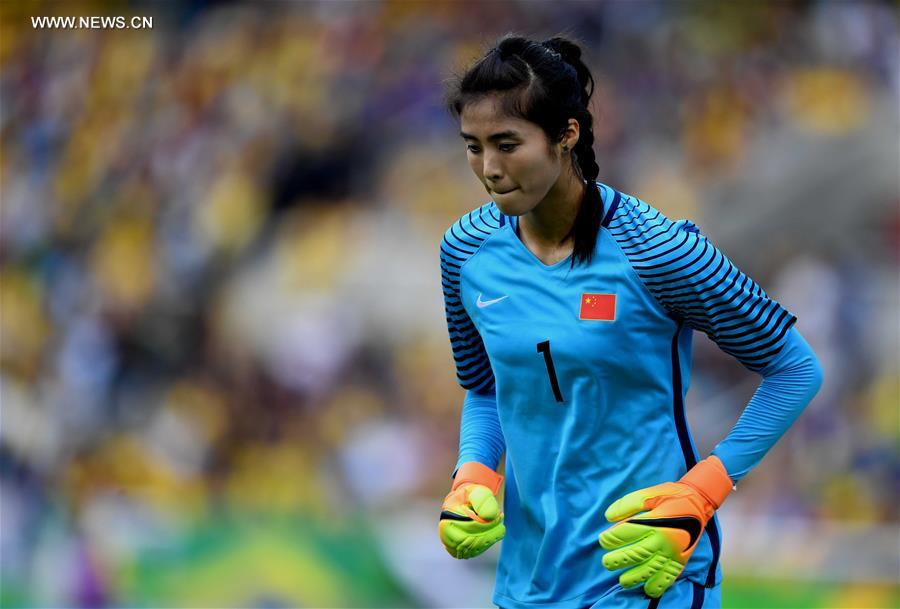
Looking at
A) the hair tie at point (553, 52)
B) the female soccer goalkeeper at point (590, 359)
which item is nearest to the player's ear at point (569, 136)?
the female soccer goalkeeper at point (590, 359)

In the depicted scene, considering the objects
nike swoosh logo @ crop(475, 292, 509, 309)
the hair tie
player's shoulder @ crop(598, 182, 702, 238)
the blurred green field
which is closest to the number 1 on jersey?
nike swoosh logo @ crop(475, 292, 509, 309)

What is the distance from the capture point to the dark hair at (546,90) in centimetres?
287

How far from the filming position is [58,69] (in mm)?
8133

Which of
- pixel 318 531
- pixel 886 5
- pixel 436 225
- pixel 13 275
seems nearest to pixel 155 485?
pixel 318 531

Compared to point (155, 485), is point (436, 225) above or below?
above

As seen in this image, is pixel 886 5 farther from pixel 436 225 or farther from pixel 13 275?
pixel 13 275

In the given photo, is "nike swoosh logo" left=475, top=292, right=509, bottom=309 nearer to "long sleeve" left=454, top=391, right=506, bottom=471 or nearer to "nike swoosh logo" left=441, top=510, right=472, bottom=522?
"long sleeve" left=454, top=391, right=506, bottom=471

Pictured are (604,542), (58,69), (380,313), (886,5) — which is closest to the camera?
(604,542)

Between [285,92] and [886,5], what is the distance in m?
3.26

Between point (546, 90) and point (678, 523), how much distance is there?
94 centimetres

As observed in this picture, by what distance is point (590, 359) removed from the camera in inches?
116

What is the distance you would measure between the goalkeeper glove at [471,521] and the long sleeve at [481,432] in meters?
0.14

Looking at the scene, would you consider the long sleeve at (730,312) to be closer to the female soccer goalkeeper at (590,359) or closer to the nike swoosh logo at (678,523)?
the female soccer goalkeeper at (590,359)

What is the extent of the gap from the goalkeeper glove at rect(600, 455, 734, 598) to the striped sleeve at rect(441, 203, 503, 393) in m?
0.60
